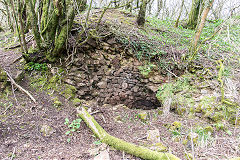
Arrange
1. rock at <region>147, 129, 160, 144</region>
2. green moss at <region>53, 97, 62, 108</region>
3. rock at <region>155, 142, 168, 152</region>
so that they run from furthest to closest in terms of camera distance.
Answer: green moss at <region>53, 97, 62, 108</region>
rock at <region>147, 129, 160, 144</region>
rock at <region>155, 142, 168, 152</region>

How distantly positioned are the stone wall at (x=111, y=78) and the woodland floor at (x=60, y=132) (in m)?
0.65

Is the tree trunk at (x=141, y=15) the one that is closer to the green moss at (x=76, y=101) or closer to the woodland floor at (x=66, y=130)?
the woodland floor at (x=66, y=130)

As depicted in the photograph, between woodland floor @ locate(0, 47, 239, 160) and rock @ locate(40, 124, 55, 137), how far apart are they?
0.13 feet

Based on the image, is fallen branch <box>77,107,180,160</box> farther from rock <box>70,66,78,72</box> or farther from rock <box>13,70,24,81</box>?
rock <box>13,70,24,81</box>

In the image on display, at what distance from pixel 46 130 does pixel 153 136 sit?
7.11ft

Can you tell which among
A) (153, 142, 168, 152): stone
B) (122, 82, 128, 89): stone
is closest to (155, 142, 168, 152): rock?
(153, 142, 168, 152): stone

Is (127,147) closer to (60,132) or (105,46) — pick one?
(60,132)

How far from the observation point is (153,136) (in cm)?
296

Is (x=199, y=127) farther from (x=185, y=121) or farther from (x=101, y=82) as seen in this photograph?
(x=101, y=82)

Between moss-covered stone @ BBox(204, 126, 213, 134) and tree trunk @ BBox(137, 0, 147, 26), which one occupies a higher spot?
tree trunk @ BBox(137, 0, 147, 26)

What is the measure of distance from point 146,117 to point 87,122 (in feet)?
5.73

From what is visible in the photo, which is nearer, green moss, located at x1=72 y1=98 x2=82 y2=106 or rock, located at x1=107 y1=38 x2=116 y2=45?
green moss, located at x1=72 y1=98 x2=82 y2=106

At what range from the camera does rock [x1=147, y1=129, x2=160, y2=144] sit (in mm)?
2865

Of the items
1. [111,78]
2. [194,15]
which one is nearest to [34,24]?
[111,78]
